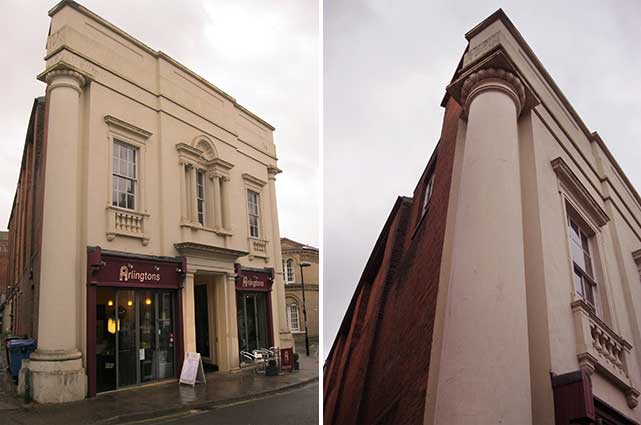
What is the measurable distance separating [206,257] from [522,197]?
1.75 metres

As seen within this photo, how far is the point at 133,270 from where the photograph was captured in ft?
8.27

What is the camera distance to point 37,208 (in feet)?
6.89

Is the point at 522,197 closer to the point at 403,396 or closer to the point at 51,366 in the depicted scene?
the point at 403,396

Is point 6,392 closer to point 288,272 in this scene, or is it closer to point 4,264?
point 4,264

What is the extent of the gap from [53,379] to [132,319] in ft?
2.46

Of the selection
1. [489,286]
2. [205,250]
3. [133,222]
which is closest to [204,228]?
[205,250]

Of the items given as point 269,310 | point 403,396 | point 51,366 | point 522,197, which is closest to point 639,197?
point 522,197

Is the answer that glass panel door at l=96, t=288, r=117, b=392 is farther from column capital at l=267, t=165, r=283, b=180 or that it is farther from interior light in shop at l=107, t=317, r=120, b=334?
column capital at l=267, t=165, r=283, b=180

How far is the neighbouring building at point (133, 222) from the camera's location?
209 centimetres

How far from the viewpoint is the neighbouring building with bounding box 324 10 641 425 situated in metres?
1.51

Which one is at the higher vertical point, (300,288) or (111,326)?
(300,288)

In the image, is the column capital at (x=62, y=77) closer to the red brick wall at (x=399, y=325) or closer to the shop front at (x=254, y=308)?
the shop front at (x=254, y=308)

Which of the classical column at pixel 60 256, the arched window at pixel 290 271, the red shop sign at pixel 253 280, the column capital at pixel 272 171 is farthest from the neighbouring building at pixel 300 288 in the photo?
the classical column at pixel 60 256

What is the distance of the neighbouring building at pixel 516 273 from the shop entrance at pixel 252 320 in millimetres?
794
